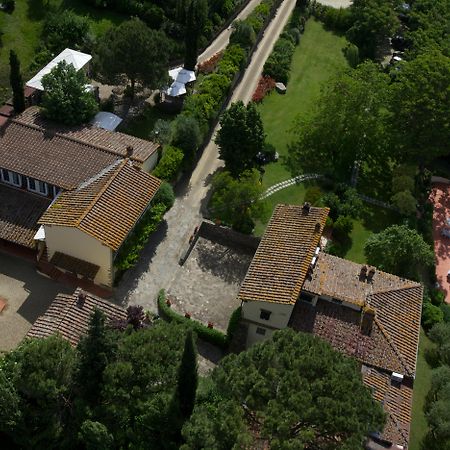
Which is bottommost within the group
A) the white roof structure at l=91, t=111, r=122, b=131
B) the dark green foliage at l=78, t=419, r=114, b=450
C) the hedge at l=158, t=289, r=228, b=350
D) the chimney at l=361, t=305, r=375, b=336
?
the dark green foliage at l=78, t=419, r=114, b=450

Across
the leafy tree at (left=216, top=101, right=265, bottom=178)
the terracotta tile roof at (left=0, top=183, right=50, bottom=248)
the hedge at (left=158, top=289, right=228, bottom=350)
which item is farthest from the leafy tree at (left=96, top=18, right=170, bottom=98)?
the hedge at (left=158, top=289, right=228, bottom=350)

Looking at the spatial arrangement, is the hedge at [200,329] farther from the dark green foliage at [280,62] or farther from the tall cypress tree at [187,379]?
the dark green foliage at [280,62]

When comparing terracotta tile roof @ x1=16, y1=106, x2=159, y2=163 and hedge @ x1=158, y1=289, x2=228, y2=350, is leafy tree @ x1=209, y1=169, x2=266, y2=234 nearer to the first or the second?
terracotta tile roof @ x1=16, y1=106, x2=159, y2=163

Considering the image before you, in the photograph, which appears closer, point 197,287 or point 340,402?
point 340,402

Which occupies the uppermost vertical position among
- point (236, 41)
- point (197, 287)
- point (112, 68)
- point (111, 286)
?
point (236, 41)

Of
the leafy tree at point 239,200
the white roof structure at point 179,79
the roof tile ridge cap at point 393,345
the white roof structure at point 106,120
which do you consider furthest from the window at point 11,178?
the roof tile ridge cap at point 393,345

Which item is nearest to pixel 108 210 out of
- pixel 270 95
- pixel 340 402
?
pixel 340 402

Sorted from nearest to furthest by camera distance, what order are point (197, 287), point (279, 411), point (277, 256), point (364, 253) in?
1. point (279, 411)
2. point (277, 256)
3. point (197, 287)
4. point (364, 253)

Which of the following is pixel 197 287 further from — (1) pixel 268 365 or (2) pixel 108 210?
(1) pixel 268 365
